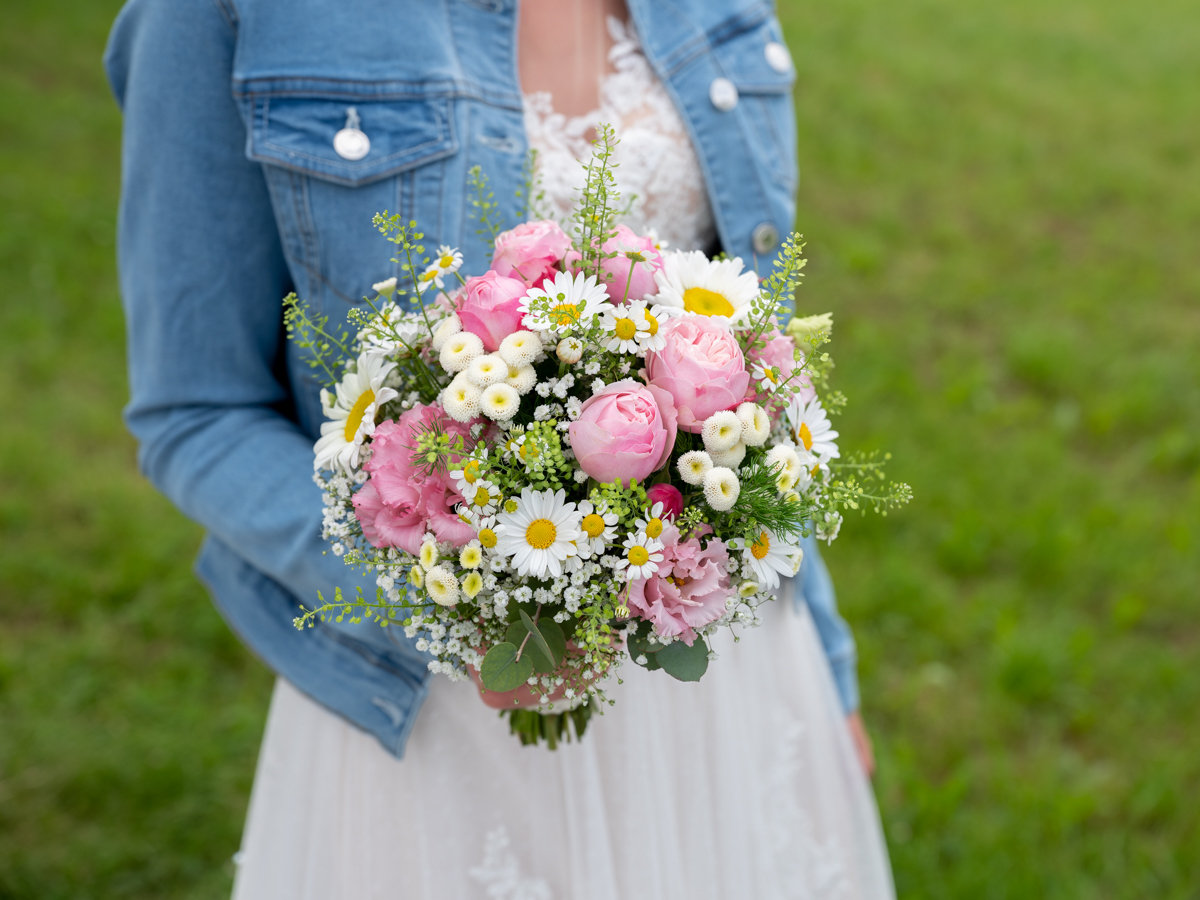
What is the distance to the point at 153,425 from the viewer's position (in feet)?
4.90

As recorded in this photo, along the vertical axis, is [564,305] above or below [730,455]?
above

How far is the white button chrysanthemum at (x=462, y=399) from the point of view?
3.27ft

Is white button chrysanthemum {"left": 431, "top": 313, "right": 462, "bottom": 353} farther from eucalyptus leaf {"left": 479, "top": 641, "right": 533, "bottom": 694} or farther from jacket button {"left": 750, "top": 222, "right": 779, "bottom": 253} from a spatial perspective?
jacket button {"left": 750, "top": 222, "right": 779, "bottom": 253}

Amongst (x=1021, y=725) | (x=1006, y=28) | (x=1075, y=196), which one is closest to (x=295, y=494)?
(x=1021, y=725)

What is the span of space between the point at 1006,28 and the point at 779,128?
7398 millimetres

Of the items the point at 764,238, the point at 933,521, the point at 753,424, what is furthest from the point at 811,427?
the point at 933,521

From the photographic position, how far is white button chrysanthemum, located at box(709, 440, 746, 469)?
103 cm

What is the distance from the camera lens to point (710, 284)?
3.74ft

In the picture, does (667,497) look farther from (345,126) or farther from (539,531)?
(345,126)

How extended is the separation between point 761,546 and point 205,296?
881mm

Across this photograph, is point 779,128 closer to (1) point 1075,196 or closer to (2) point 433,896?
(2) point 433,896

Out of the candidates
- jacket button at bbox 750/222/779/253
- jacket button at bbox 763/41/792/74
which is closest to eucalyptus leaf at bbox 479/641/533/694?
jacket button at bbox 750/222/779/253

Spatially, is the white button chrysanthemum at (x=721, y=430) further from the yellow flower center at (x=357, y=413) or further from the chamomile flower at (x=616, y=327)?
the yellow flower center at (x=357, y=413)

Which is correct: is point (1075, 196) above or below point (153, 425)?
below
